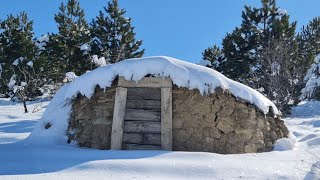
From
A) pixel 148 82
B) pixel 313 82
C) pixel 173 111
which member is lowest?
pixel 173 111

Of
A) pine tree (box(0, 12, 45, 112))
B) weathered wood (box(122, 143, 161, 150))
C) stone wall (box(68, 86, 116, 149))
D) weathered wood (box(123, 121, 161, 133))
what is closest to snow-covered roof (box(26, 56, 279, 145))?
stone wall (box(68, 86, 116, 149))

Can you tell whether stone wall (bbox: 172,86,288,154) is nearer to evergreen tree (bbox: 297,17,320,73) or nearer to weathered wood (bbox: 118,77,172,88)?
weathered wood (bbox: 118,77,172,88)

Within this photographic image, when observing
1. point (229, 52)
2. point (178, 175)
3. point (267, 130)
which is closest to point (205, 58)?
point (229, 52)

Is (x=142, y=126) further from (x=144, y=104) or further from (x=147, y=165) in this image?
(x=147, y=165)

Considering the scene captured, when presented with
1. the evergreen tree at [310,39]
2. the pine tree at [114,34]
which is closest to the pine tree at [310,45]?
the evergreen tree at [310,39]

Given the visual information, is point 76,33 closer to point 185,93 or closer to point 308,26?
point 308,26

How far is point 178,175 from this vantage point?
14.6 feet

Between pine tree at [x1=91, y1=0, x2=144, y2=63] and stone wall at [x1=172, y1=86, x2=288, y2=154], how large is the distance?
45.2ft

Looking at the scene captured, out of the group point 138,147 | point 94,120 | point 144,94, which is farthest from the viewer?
point 94,120

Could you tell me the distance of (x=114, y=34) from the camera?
21250mm

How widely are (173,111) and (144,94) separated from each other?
1.97 feet

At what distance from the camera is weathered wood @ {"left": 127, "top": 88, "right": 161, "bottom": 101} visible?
6.89m

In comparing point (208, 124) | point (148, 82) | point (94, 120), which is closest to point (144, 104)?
point (148, 82)

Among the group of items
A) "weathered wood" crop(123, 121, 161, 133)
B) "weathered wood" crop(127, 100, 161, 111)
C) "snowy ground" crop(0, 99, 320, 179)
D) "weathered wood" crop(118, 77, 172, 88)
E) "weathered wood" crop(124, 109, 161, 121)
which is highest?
"weathered wood" crop(118, 77, 172, 88)
